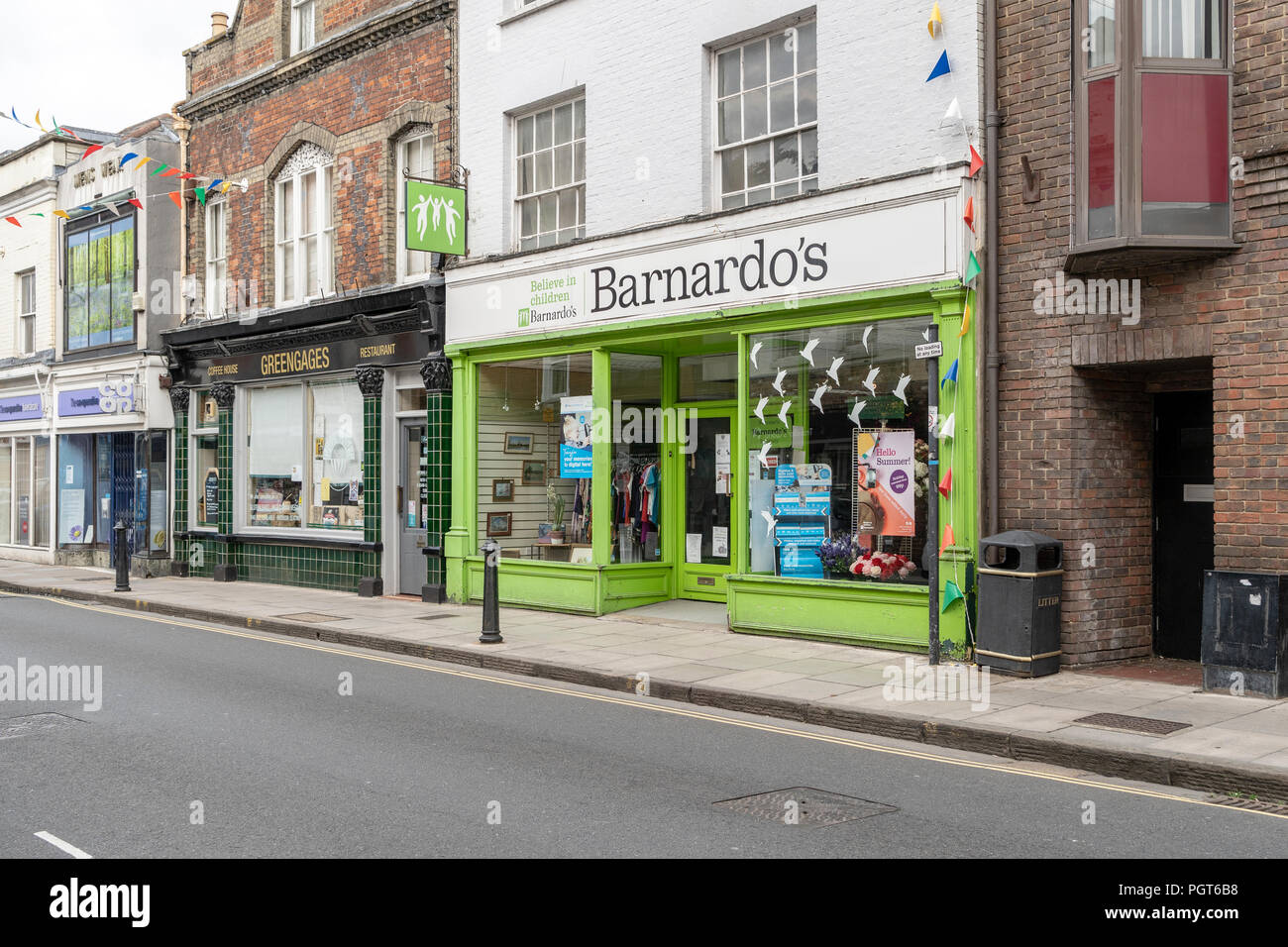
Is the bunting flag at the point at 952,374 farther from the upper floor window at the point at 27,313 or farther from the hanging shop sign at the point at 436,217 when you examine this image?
the upper floor window at the point at 27,313

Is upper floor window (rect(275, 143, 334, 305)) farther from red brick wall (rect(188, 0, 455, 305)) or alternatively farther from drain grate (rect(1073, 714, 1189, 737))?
drain grate (rect(1073, 714, 1189, 737))

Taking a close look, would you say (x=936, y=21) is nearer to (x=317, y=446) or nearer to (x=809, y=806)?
(x=809, y=806)

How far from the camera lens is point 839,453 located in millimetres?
12586

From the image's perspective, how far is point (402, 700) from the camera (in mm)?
9953

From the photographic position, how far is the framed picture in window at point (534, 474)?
16250mm

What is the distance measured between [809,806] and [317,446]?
48.1ft

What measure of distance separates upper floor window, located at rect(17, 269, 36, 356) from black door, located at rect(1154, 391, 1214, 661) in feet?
82.6

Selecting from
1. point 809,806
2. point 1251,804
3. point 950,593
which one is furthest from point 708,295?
point 1251,804

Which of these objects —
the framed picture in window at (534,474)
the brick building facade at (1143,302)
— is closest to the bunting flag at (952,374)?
the brick building facade at (1143,302)

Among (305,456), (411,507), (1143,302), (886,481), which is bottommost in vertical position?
(411,507)

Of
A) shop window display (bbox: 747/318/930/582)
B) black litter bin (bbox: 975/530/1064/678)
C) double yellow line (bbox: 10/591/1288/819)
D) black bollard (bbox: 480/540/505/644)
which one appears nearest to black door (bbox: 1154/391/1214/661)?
black litter bin (bbox: 975/530/1064/678)
